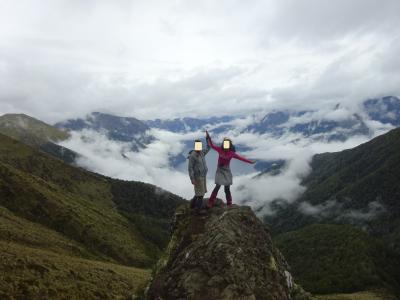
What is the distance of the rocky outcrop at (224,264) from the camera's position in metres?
28.9

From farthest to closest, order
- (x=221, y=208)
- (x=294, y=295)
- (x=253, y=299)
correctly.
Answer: (x=221, y=208) < (x=294, y=295) < (x=253, y=299)

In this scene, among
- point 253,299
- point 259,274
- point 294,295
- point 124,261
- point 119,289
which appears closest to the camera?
point 253,299

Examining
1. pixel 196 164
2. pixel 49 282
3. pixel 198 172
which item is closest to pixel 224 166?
pixel 198 172

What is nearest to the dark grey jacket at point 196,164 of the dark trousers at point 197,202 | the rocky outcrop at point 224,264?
the dark trousers at point 197,202

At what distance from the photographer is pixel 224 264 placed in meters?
29.7

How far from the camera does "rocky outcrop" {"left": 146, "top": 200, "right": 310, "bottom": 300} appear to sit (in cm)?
2886

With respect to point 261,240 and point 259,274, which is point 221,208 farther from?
point 259,274

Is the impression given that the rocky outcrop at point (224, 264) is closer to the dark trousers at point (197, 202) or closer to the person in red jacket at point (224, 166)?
the dark trousers at point (197, 202)

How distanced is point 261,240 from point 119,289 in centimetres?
4570

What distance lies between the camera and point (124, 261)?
641ft

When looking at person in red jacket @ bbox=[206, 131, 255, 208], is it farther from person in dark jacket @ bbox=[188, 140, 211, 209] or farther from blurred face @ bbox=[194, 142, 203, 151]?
blurred face @ bbox=[194, 142, 203, 151]

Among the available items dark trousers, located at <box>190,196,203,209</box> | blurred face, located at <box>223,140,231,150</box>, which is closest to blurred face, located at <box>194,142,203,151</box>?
blurred face, located at <box>223,140,231,150</box>

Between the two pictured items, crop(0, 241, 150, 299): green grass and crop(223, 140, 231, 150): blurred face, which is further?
crop(0, 241, 150, 299): green grass

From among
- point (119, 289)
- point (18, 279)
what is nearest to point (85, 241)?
point (119, 289)
